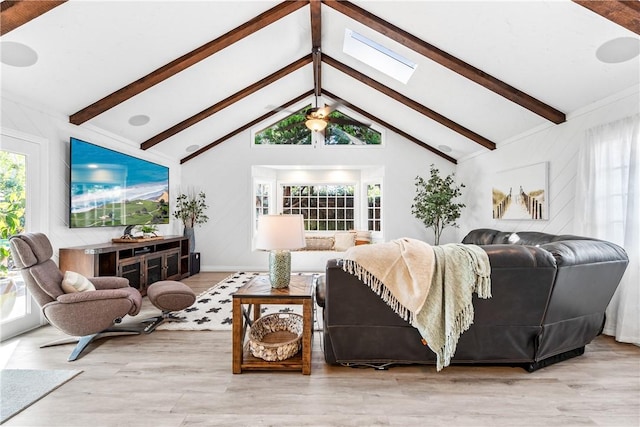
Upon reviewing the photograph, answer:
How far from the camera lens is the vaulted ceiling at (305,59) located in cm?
260

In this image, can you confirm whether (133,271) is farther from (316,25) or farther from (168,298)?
(316,25)

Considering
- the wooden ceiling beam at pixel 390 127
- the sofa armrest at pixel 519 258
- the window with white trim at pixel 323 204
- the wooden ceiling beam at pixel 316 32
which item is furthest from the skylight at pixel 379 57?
the window with white trim at pixel 323 204

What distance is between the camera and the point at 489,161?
5.21m

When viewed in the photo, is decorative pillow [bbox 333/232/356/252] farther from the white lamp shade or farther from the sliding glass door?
the sliding glass door

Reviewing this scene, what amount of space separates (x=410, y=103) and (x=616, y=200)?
A: 9.18 feet

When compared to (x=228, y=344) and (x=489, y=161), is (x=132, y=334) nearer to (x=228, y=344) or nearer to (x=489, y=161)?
(x=228, y=344)

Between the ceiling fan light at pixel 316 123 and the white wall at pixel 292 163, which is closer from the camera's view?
the ceiling fan light at pixel 316 123

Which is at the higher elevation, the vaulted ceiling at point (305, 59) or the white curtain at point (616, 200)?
the vaulted ceiling at point (305, 59)

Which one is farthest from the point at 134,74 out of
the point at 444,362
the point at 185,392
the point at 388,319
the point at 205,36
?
the point at 444,362

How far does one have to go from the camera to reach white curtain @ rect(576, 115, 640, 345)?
9.25ft

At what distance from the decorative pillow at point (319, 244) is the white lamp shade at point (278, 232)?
421cm

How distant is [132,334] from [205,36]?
10.1 ft

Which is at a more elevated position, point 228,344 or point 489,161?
point 489,161

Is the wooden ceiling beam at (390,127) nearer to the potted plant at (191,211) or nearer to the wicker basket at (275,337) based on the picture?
the potted plant at (191,211)
